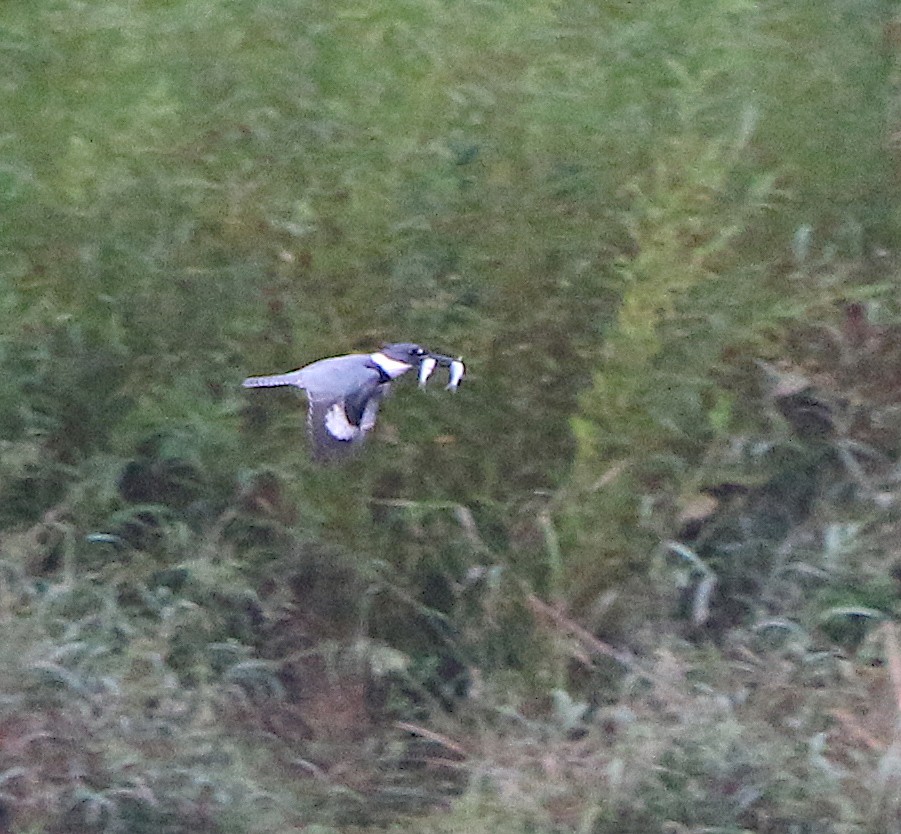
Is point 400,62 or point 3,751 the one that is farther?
point 400,62

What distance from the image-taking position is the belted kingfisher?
368cm

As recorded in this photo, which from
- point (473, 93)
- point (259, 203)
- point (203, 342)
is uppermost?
point (473, 93)

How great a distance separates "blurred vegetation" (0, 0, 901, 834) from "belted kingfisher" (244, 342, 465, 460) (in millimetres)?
213

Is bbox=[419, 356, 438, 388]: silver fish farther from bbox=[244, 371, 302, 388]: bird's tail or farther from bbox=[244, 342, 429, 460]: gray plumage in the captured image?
bbox=[244, 371, 302, 388]: bird's tail

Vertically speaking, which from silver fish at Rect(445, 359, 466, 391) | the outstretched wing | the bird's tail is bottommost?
the outstretched wing

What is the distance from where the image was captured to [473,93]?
13.1 ft

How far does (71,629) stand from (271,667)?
1.41 ft

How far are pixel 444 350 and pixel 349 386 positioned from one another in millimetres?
374

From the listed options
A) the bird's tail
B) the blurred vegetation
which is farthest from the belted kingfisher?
Answer: the blurred vegetation

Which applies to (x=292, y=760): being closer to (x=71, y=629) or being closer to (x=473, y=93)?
(x=71, y=629)

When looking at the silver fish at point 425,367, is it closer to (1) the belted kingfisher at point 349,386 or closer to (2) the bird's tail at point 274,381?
(1) the belted kingfisher at point 349,386

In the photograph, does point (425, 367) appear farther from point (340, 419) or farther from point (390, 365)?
point (340, 419)

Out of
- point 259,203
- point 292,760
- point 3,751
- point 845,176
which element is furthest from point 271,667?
point 845,176

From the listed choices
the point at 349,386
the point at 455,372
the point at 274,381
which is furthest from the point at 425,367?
the point at 274,381
